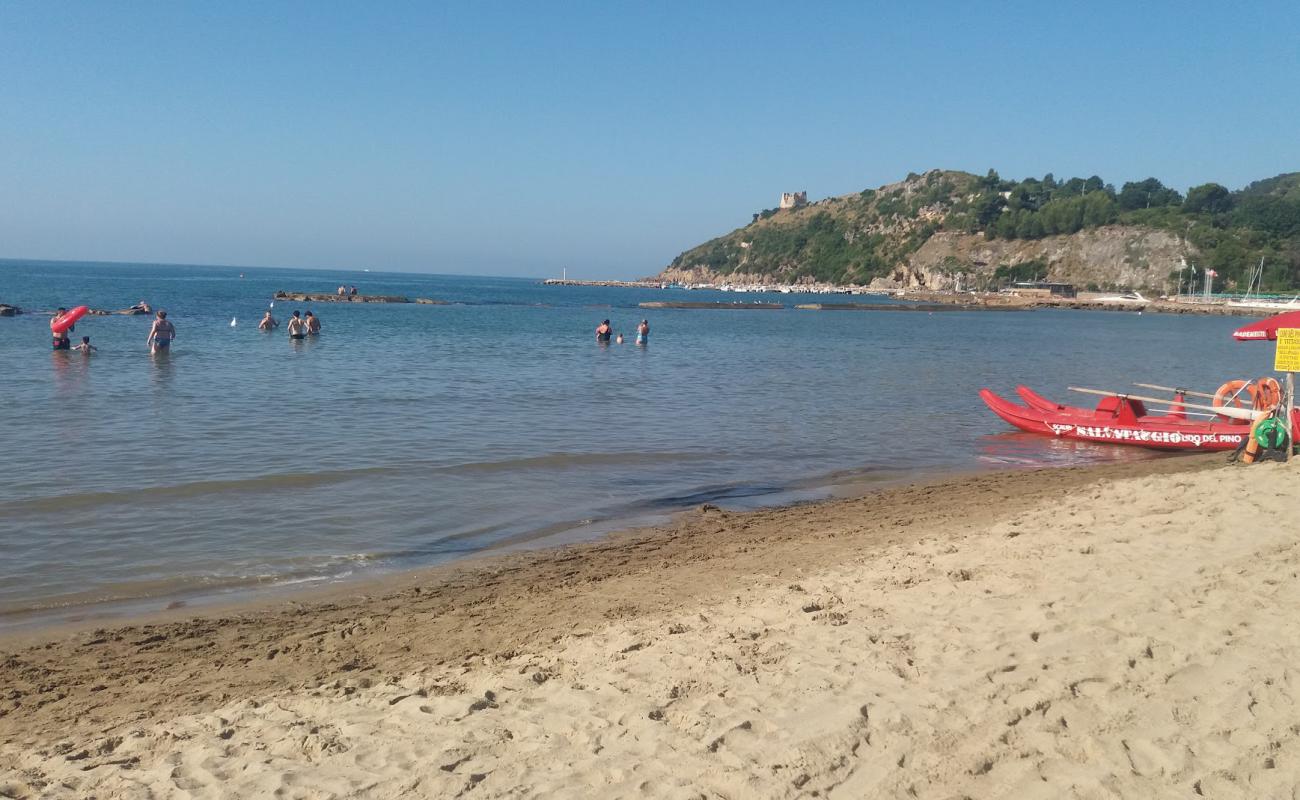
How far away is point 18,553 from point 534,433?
8822 millimetres

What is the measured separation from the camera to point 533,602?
7422 mm

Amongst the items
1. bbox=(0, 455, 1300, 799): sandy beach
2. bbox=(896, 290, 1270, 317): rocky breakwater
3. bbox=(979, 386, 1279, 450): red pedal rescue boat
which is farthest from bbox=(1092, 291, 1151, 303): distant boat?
bbox=(0, 455, 1300, 799): sandy beach

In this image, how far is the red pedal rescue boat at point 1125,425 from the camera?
1554 centimetres

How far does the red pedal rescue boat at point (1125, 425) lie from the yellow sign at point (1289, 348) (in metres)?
2.39

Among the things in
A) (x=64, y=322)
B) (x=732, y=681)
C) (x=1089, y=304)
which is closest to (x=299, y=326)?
(x=64, y=322)

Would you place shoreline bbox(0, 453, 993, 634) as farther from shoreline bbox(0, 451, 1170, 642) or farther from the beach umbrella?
the beach umbrella

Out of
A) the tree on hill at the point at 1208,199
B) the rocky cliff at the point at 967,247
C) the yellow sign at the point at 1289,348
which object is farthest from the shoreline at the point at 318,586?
the tree on hill at the point at 1208,199

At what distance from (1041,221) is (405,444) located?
144 metres

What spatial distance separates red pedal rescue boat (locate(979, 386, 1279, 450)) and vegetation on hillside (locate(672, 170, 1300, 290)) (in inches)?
4364

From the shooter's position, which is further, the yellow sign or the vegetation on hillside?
the vegetation on hillside

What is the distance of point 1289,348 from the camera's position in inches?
504

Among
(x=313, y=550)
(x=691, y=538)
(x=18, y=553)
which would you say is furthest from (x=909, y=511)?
(x=18, y=553)

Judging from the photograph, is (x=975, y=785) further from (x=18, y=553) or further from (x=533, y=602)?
(x=18, y=553)

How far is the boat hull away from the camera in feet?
50.9
